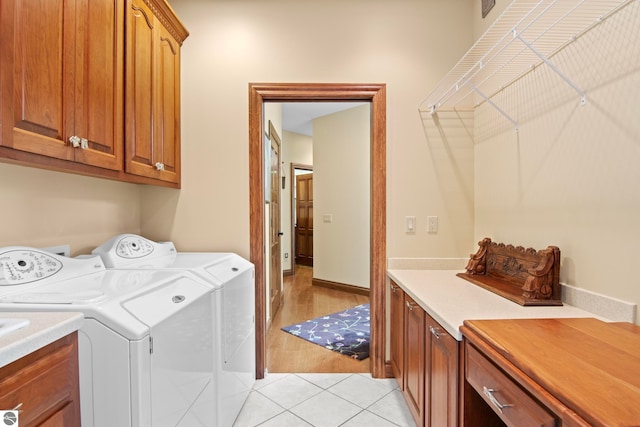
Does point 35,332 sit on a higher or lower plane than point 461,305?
higher

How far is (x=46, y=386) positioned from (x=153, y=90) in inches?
61.7

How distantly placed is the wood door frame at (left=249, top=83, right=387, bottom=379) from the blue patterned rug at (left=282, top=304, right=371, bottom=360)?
504mm

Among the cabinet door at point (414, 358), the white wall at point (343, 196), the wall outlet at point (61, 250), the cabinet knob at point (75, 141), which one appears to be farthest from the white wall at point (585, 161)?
the white wall at point (343, 196)

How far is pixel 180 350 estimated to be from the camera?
3.74 ft

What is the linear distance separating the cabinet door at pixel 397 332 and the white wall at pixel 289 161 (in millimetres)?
3545

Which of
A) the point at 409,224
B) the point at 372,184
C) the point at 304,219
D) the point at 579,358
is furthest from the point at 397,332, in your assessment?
the point at 304,219

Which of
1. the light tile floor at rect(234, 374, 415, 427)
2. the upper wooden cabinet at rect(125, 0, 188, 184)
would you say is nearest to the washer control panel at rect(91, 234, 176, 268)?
the upper wooden cabinet at rect(125, 0, 188, 184)

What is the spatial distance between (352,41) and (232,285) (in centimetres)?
186

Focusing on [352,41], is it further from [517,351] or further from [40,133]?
[517,351]

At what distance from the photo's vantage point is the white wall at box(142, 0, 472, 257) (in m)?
2.19

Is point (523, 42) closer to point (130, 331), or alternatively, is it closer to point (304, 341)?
point (130, 331)

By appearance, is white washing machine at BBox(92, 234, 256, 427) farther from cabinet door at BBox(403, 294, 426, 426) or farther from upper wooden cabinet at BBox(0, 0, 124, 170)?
cabinet door at BBox(403, 294, 426, 426)

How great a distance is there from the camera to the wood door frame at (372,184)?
7.17 ft

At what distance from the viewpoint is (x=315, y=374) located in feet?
7.61
